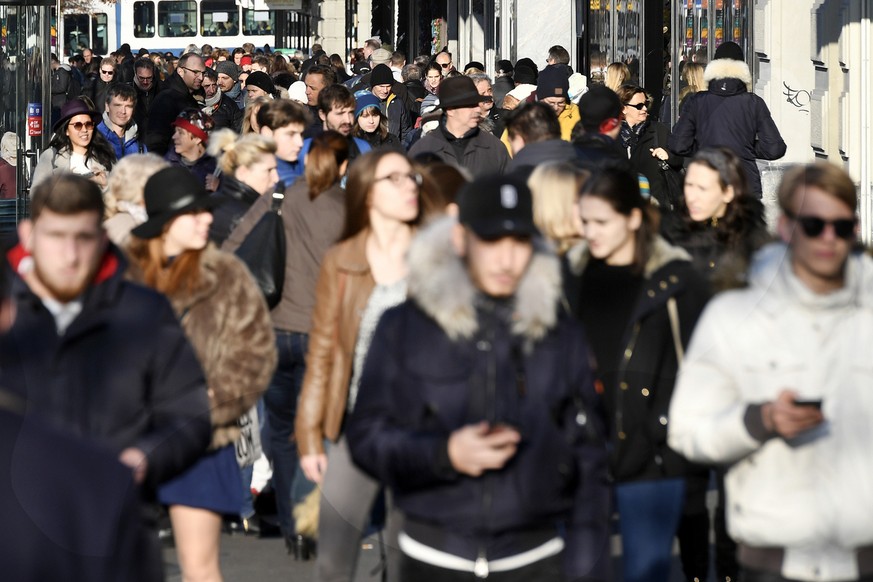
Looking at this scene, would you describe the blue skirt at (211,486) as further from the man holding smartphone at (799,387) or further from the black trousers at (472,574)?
the man holding smartphone at (799,387)

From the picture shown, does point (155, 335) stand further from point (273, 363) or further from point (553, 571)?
point (553, 571)

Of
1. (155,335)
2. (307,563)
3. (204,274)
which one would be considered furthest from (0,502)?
(204,274)

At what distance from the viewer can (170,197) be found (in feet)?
13.5

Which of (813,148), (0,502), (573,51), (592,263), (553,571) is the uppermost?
(573,51)

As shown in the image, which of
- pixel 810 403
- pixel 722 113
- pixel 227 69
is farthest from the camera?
pixel 227 69

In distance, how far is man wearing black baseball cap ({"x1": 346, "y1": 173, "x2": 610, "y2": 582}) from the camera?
289cm

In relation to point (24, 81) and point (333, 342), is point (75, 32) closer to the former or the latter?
point (24, 81)

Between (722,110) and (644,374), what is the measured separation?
6.72 m

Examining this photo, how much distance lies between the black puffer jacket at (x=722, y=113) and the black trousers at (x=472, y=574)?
415 centimetres

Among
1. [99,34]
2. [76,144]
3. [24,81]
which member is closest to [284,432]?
[76,144]

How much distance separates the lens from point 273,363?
129 inches

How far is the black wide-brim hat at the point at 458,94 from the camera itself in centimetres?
970

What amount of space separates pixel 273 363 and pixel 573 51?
19.9 meters

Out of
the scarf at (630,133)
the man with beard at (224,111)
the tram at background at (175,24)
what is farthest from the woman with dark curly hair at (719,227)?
the tram at background at (175,24)
